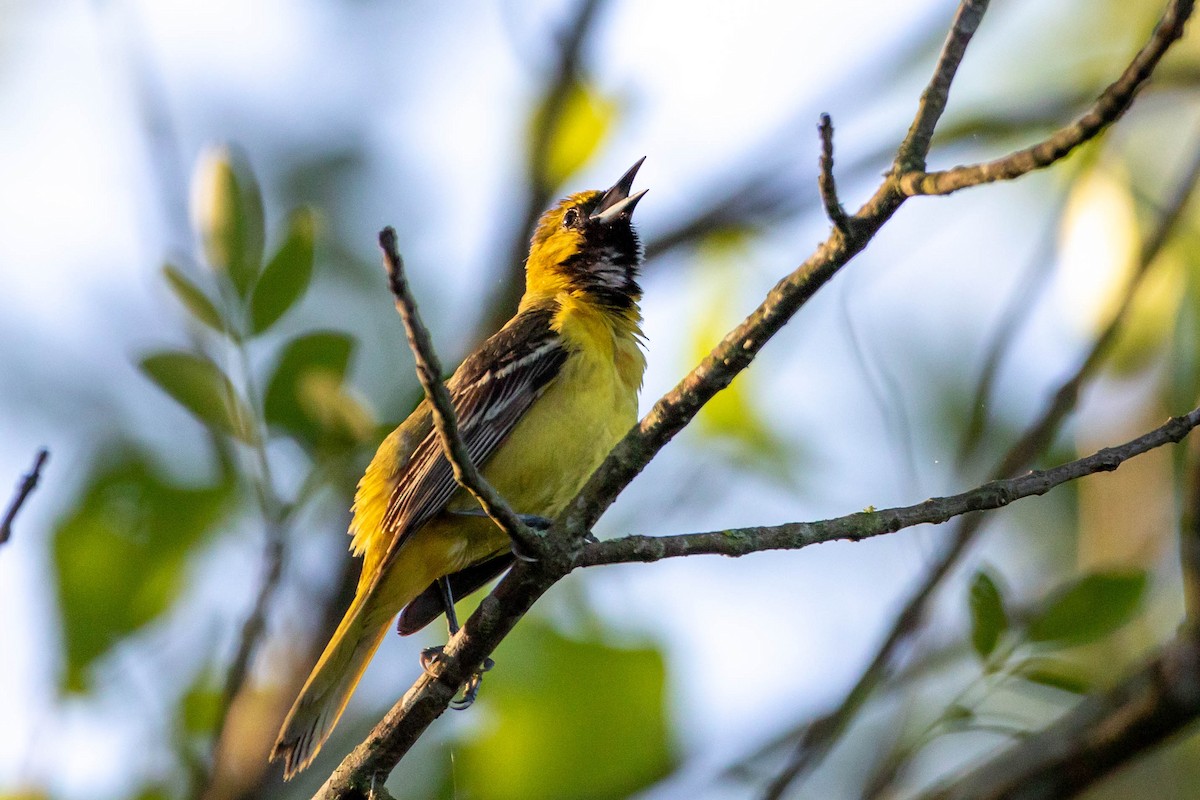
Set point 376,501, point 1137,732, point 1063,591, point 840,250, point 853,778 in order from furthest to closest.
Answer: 1. point 853,778
2. point 376,501
3. point 1063,591
4. point 1137,732
5. point 840,250

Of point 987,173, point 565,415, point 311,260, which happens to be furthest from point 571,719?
point 987,173

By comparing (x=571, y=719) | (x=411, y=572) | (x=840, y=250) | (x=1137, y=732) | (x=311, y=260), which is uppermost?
(x=311, y=260)

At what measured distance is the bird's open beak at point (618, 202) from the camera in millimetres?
6117

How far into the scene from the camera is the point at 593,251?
6168mm

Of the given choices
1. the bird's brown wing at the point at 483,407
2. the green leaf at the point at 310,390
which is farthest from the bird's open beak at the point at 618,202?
the green leaf at the point at 310,390

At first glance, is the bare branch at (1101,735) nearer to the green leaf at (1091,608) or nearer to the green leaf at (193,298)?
the green leaf at (1091,608)

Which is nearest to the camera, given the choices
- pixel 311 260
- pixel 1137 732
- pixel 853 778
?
pixel 1137 732

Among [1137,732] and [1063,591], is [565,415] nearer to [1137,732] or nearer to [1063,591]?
[1063,591]

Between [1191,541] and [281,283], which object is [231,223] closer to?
[281,283]

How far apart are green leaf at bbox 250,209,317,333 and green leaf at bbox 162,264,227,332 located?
13 centimetres

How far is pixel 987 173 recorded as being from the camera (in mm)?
2537

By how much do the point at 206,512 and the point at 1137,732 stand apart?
3.35 m

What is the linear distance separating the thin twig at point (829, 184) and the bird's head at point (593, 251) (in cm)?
295

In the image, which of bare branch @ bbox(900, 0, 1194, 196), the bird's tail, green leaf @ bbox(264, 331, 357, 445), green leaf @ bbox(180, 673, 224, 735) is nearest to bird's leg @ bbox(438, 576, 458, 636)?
the bird's tail
